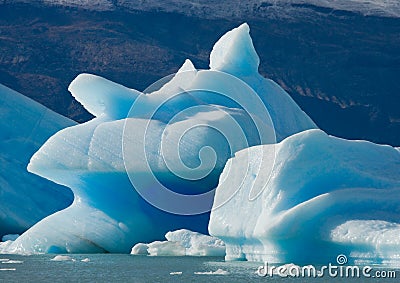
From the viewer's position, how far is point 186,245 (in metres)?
15.7

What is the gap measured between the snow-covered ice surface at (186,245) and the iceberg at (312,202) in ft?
5.26

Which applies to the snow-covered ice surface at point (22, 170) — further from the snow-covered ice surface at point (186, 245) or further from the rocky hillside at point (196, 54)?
the rocky hillside at point (196, 54)

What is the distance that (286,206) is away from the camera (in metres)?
12.9

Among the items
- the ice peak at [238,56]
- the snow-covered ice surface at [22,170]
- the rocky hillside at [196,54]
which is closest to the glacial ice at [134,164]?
the ice peak at [238,56]

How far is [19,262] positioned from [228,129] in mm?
4626

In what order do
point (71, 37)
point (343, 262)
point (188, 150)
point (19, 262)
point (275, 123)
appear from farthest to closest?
point (71, 37), point (275, 123), point (188, 150), point (19, 262), point (343, 262)

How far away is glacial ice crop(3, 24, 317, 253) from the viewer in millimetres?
16562

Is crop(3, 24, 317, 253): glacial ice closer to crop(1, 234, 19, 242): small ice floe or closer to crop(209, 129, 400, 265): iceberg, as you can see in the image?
crop(1, 234, 19, 242): small ice floe

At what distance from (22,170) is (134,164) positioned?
15.4ft

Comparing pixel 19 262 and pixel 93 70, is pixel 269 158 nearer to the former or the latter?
pixel 19 262

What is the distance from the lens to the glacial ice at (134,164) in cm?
1656

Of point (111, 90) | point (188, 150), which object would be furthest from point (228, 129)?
point (111, 90)

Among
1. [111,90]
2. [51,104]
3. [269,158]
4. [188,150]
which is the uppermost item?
[51,104]

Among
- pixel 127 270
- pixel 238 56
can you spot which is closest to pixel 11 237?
pixel 238 56
